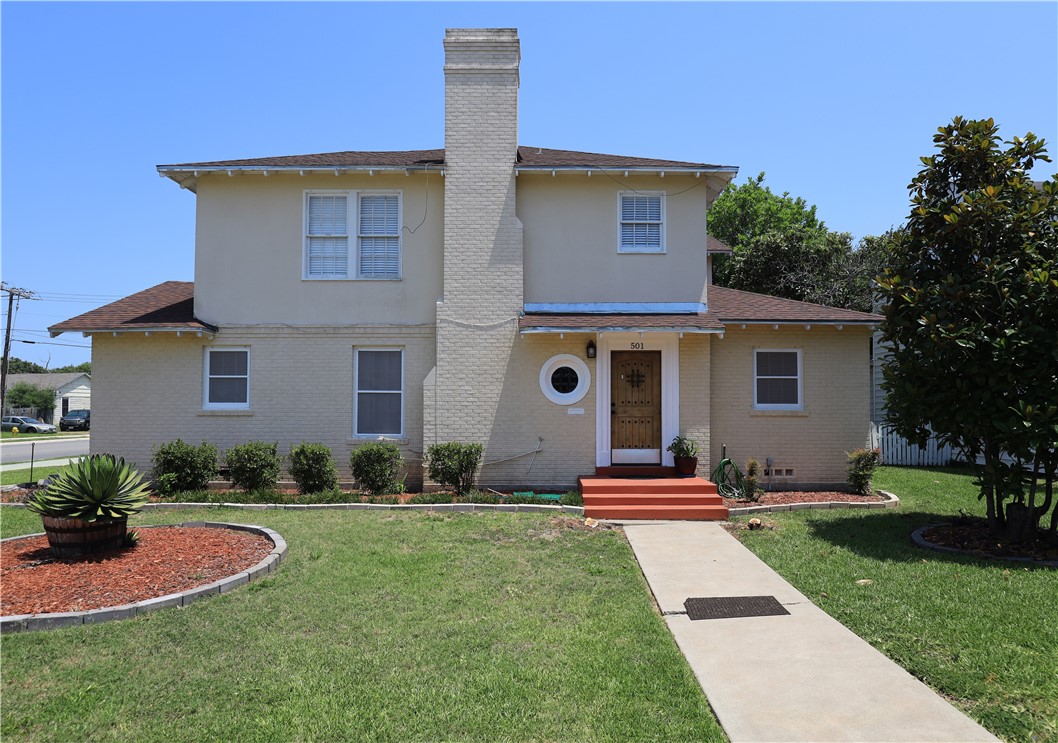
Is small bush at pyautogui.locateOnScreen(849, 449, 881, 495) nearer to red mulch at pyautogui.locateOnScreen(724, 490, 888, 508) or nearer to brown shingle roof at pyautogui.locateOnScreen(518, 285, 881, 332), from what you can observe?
red mulch at pyautogui.locateOnScreen(724, 490, 888, 508)

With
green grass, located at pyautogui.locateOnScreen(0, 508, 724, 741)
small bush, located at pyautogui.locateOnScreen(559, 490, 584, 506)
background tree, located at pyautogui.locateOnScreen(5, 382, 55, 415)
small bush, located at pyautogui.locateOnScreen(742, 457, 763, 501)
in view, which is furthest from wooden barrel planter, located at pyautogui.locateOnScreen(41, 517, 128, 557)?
background tree, located at pyautogui.locateOnScreen(5, 382, 55, 415)

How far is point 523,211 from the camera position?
14.3 metres

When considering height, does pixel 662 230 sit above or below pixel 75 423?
above

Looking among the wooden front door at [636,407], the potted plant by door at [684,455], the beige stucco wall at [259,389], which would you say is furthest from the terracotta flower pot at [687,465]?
the beige stucco wall at [259,389]

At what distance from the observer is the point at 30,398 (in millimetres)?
67812

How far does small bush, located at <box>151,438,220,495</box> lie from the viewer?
1312cm

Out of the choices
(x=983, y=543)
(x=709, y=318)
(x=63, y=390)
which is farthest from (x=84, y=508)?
(x=63, y=390)

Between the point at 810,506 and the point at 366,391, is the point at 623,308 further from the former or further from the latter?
the point at 366,391

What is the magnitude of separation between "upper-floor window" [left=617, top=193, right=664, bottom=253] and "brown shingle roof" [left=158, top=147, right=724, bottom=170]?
0.71 meters

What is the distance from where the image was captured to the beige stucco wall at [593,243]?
14.3 metres

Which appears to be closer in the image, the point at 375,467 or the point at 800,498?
the point at 800,498

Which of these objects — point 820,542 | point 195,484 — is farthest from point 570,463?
point 195,484

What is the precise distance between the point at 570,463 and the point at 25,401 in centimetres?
7381

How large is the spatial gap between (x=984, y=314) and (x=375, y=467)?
33.2 feet
